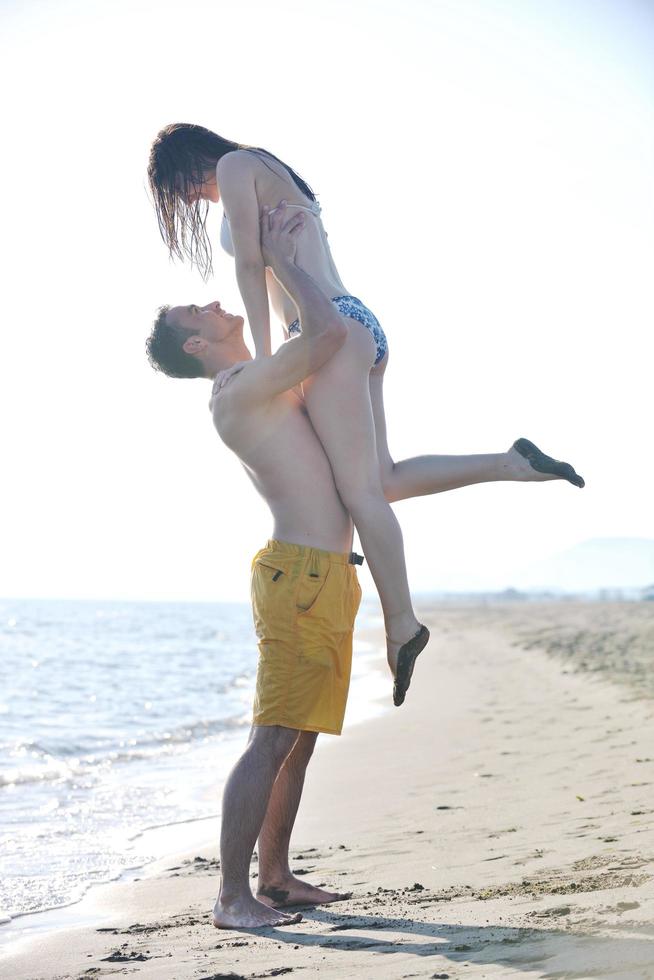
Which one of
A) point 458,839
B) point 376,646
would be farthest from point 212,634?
point 458,839

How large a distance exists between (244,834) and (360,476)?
43.6 inches

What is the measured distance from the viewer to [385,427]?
11.4 feet

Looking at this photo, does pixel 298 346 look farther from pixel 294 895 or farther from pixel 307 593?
pixel 294 895

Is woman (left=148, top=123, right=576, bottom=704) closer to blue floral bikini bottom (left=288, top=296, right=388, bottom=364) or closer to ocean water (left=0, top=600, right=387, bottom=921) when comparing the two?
blue floral bikini bottom (left=288, top=296, right=388, bottom=364)

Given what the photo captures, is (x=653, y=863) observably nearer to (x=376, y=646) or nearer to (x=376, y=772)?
(x=376, y=772)

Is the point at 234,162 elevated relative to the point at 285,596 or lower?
elevated

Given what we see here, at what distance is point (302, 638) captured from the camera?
3025mm

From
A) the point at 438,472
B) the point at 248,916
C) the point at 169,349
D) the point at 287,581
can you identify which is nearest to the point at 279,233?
the point at 169,349

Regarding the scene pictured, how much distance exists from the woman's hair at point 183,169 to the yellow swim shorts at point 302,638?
4.06ft

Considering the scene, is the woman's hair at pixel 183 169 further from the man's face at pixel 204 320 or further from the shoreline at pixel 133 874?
the shoreline at pixel 133 874

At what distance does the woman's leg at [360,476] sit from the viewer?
3070 mm

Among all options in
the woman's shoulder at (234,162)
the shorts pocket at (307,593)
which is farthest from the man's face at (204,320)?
the shorts pocket at (307,593)

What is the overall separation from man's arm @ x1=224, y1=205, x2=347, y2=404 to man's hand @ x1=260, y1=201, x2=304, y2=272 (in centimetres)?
3

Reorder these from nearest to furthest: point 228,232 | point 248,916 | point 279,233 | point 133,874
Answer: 1. point 248,916
2. point 279,233
3. point 228,232
4. point 133,874
